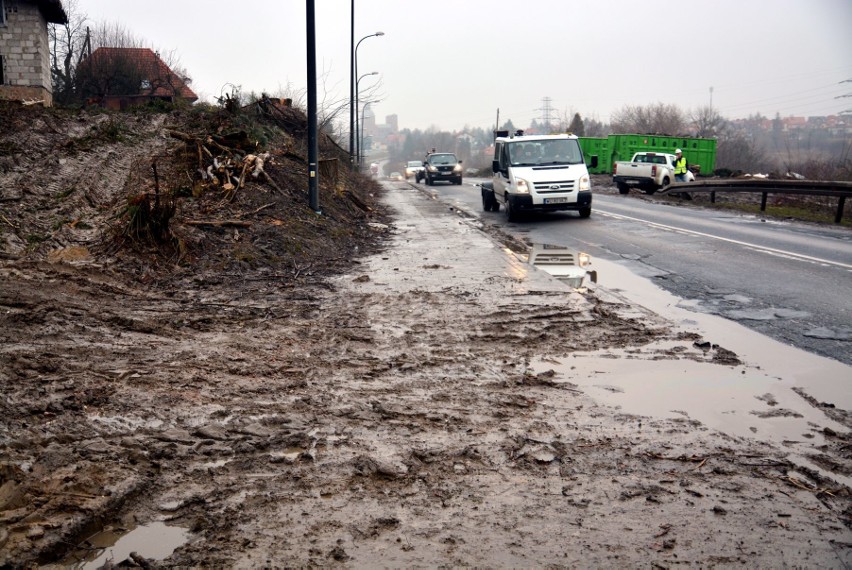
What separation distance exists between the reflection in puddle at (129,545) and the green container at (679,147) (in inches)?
1656

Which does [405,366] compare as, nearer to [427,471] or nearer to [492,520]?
[427,471]

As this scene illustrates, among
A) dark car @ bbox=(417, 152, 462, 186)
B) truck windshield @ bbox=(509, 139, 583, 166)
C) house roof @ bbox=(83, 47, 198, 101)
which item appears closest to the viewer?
truck windshield @ bbox=(509, 139, 583, 166)

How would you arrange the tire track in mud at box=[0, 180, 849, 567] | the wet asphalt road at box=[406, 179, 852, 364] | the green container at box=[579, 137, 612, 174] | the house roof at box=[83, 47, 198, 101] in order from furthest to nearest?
the green container at box=[579, 137, 612, 174]
the house roof at box=[83, 47, 198, 101]
the wet asphalt road at box=[406, 179, 852, 364]
the tire track in mud at box=[0, 180, 849, 567]

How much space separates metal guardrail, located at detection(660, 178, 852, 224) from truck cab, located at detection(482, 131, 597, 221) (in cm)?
636

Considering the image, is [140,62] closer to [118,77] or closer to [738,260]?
[118,77]

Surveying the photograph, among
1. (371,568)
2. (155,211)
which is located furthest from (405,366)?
(155,211)

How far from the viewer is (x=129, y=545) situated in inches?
126

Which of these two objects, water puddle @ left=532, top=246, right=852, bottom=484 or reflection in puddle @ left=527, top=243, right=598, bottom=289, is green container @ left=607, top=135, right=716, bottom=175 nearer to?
reflection in puddle @ left=527, top=243, right=598, bottom=289

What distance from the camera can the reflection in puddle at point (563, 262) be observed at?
10391mm

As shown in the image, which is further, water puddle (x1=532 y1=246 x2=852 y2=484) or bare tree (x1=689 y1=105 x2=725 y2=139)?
bare tree (x1=689 y1=105 x2=725 y2=139)

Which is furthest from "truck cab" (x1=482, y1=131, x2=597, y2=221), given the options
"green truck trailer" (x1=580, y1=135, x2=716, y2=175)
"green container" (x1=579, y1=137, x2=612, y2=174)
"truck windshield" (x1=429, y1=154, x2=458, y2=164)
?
"green container" (x1=579, y1=137, x2=612, y2=174)

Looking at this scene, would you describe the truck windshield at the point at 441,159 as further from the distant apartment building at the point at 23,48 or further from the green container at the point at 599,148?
the distant apartment building at the point at 23,48

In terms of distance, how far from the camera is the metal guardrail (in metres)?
18.8

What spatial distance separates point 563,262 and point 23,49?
82.5ft
